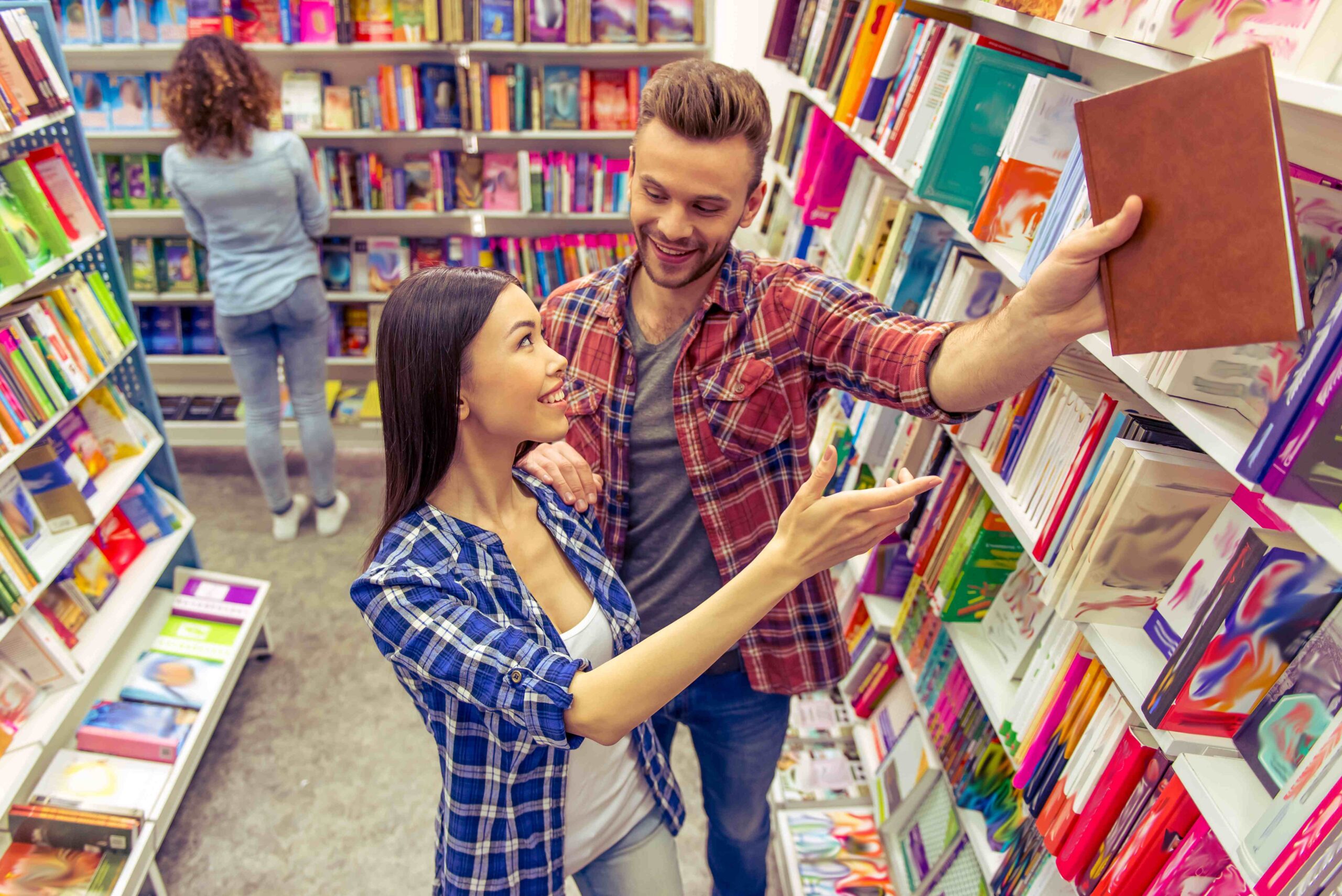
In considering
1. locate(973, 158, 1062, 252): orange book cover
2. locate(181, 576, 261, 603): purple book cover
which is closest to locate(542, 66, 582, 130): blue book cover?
locate(181, 576, 261, 603): purple book cover

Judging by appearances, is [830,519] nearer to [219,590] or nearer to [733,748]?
[733,748]

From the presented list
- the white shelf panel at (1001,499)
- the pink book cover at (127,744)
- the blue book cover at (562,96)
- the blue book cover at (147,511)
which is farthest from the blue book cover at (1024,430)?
the blue book cover at (562,96)

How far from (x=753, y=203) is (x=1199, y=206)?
757 mm

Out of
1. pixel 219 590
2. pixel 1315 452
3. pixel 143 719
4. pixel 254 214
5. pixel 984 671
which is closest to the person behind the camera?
pixel 1315 452

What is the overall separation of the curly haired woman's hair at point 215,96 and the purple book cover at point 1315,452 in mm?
2976

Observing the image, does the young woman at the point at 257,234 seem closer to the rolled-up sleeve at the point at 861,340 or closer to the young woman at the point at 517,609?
the young woman at the point at 517,609

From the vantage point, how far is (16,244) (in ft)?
6.24

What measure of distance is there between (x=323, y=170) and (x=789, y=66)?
2.14 m

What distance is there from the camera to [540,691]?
0.88 meters

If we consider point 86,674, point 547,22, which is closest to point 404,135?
point 547,22

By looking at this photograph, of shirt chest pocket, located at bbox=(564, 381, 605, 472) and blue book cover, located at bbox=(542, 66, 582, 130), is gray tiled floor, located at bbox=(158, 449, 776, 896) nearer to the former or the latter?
shirt chest pocket, located at bbox=(564, 381, 605, 472)

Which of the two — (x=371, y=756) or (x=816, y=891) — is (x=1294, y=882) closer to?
(x=816, y=891)

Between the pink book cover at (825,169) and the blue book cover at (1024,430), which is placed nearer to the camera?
the blue book cover at (1024,430)

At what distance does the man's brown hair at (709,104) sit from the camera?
124cm
